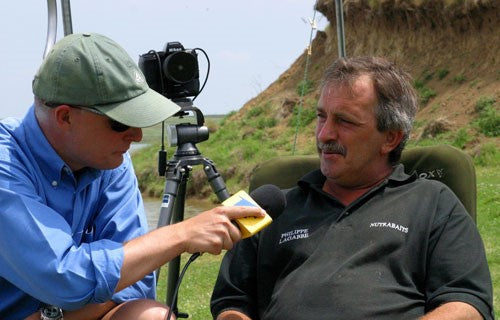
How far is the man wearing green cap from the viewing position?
2541mm

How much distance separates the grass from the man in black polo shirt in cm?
221

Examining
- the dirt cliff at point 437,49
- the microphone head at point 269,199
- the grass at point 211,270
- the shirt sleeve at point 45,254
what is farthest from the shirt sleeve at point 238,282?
the dirt cliff at point 437,49

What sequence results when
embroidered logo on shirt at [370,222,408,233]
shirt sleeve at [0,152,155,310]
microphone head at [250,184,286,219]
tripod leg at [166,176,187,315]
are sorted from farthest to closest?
tripod leg at [166,176,187,315] < embroidered logo on shirt at [370,222,408,233] < microphone head at [250,184,286,219] < shirt sleeve at [0,152,155,310]

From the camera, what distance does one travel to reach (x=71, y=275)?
252cm

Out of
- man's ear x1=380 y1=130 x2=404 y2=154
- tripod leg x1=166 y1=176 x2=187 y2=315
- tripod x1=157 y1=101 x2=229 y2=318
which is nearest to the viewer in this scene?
man's ear x1=380 y1=130 x2=404 y2=154

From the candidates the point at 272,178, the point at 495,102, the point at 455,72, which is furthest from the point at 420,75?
the point at 272,178

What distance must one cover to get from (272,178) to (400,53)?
18.4 metres

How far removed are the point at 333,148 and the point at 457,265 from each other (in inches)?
27.3

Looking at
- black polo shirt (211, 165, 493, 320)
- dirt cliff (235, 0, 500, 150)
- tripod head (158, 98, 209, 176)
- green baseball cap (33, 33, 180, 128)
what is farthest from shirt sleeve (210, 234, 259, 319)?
dirt cliff (235, 0, 500, 150)

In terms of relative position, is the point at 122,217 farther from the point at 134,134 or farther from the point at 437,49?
the point at 437,49

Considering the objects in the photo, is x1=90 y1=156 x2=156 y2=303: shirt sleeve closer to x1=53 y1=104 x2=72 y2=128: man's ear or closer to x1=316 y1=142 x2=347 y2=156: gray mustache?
x1=53 y1=104 x2=72 y2=128: man's ear

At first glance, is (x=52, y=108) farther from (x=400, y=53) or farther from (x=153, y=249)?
(x=400, y=53)

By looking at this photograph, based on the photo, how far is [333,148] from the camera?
3.34 meters

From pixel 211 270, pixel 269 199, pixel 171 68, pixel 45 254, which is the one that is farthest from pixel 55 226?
pixel 211 270
